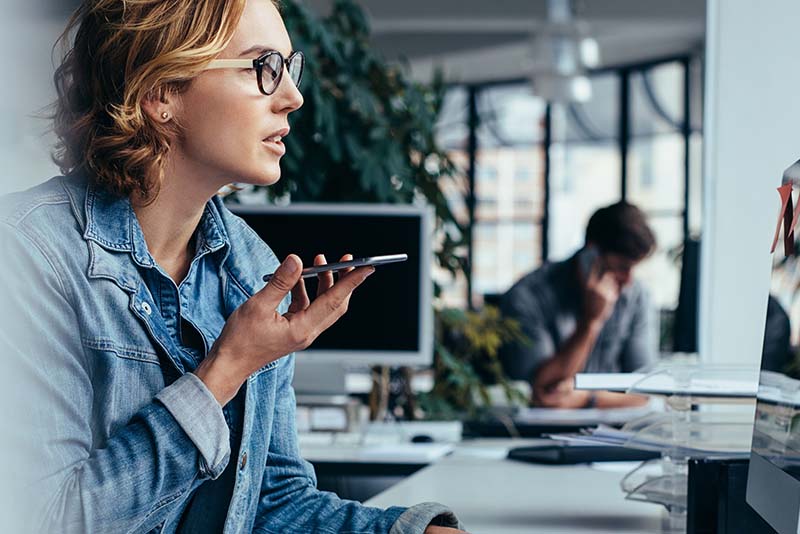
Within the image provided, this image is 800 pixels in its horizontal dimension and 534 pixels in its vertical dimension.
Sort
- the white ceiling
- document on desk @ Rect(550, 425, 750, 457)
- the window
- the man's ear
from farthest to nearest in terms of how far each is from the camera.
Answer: the window, the white ceiling, document on desk @ Rect(550, 425, 750, 457), the man's ear

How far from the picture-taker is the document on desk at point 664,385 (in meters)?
1.54

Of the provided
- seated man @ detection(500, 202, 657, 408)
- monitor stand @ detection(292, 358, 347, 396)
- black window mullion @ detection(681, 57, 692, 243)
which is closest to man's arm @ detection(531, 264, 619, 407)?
seated man @ detection(500, 202, 657, 408)

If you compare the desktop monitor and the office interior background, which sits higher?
the office interior background

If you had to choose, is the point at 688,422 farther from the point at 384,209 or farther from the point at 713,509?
the point at 384,209

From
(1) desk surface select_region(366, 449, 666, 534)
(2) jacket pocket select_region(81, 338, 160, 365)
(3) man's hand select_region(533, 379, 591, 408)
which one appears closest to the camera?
(2) jacket pocket select_region(81, 338, 160, 365)

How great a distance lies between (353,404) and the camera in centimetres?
282

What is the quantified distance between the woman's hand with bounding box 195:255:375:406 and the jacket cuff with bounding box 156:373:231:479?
0.02 m

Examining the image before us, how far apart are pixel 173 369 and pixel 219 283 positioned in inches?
6.6

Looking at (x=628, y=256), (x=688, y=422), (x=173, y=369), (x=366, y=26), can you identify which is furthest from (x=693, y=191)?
(x=173, y=369)

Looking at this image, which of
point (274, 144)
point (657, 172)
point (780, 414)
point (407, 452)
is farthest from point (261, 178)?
point (657, 172)

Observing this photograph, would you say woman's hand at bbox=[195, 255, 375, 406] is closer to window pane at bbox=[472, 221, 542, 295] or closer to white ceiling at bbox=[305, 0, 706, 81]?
white ceiling at bbox=[305, 0, 706, 81]

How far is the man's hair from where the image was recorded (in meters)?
3.58

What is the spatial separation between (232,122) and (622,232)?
2570 mm

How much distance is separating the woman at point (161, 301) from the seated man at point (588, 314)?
2426mm
